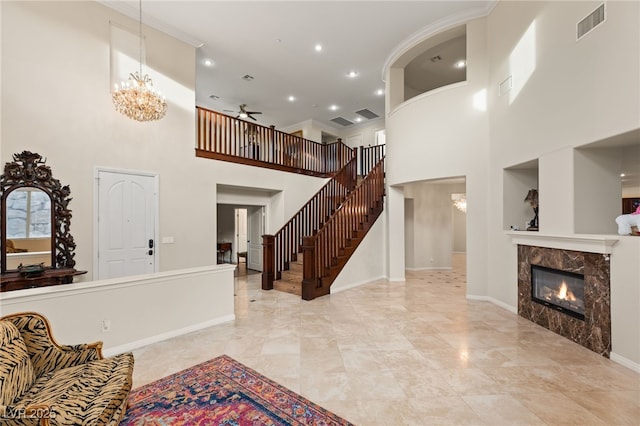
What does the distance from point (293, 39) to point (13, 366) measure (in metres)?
6.61

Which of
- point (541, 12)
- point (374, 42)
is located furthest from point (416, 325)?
point (374, 42)

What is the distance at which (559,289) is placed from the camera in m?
3.81

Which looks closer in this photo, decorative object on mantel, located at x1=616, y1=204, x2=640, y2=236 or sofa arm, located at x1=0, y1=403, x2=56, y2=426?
sofa arm, located at x1=0, y1=403, x2=56, y2=426

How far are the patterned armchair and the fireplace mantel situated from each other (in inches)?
182

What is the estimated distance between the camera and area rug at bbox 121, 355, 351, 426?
2.13m

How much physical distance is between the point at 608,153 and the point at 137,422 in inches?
222

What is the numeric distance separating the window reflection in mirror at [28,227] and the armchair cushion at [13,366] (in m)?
2.93

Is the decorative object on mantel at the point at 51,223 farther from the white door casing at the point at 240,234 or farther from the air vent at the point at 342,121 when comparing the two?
the air vent at the point at 342,121

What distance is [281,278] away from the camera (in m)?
6.42

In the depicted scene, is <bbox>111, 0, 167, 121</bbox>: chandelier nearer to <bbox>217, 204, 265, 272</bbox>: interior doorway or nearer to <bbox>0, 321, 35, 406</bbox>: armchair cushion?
<bbox>0, 321, 35, 406</bbox>: armchair cushion

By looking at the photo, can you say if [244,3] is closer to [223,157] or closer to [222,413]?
[223,157]

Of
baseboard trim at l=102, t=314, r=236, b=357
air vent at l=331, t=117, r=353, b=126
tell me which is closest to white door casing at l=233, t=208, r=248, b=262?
air vent at l=331, t=117, r=353, b=126

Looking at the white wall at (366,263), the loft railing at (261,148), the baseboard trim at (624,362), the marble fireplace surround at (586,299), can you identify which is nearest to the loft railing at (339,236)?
the white wall at (366,263)

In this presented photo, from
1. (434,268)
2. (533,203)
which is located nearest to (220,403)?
(533,203)
